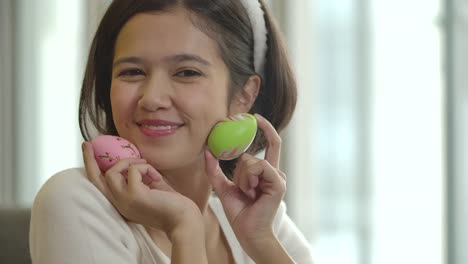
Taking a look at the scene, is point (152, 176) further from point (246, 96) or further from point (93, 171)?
point (246, 96)

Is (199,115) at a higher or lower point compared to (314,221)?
higher

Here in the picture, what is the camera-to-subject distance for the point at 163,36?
1304 mm

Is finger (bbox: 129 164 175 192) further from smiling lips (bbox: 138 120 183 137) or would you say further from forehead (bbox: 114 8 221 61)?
→ forehead (bbox: 114 8 221 61)

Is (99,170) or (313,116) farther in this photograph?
(313,116)

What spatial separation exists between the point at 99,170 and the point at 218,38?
0.34 m

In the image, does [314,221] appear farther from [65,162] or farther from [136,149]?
[136,149]

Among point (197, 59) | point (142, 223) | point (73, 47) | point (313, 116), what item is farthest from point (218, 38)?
point (73, 47)

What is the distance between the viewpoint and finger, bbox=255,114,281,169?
1452 millimetres

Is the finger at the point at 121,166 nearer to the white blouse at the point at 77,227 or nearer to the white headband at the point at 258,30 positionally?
the white blouse at the point at 77,227

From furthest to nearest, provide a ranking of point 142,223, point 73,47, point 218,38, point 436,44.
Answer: point 73,47 → point 436,44 → point 218,38 → point 142,223

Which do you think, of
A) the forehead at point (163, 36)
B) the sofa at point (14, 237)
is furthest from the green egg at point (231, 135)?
the sofa at point (14, 237)

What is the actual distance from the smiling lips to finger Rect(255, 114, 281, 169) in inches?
8.4

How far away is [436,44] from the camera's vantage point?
3.59m

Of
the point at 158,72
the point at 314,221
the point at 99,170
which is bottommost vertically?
the point at 314,221
